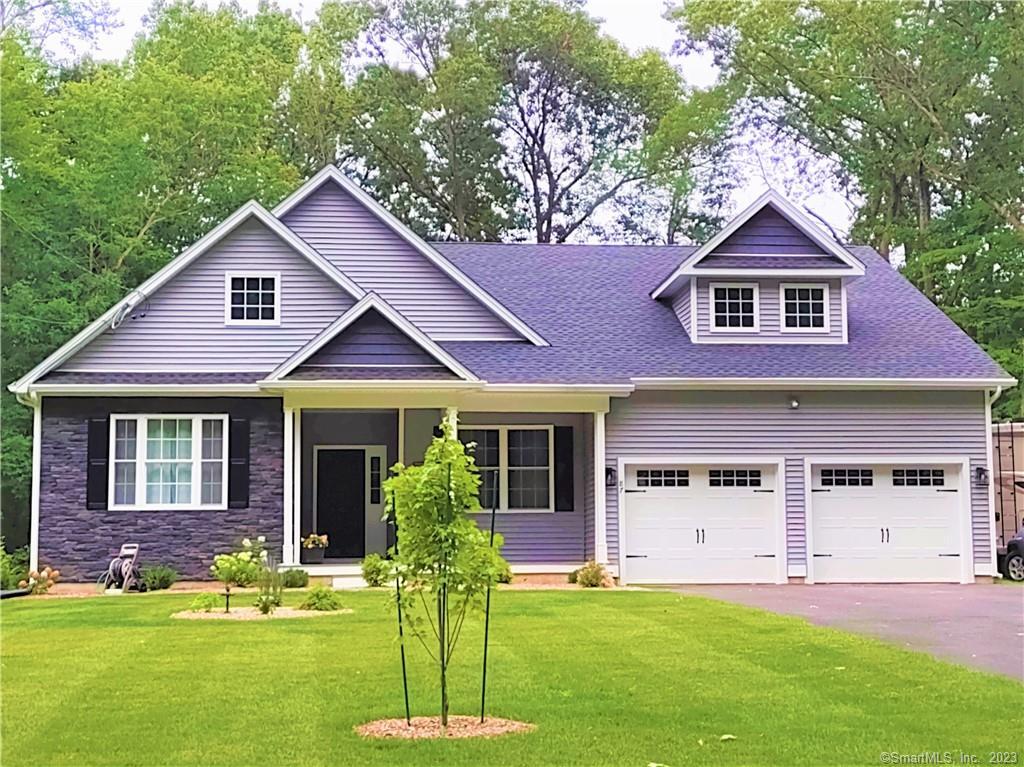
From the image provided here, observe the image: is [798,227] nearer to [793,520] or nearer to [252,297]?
[793,520]

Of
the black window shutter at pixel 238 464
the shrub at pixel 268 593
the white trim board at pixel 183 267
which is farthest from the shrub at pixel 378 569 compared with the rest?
the white trim board at pixel 183 267

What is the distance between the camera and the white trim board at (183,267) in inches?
738

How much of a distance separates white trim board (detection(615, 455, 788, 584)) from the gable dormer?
7.31ft

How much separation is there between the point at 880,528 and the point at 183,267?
37.9ft

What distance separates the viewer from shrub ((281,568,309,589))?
17.5m

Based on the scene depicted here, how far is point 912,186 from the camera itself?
1417 inches

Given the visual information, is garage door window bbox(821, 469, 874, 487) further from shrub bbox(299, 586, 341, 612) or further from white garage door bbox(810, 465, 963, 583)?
shrub bbox(299, 586, 341, 612)

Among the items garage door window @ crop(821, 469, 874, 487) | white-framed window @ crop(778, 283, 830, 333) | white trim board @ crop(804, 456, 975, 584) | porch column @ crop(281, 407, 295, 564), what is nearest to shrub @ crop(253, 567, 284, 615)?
porch column @ crop(281, 407, 295, 564)

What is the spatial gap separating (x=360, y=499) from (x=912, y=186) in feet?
70.8

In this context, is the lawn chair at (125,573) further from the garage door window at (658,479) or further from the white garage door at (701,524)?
the garage door window at (658,479)

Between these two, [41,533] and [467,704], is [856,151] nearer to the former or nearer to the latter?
[41,533]

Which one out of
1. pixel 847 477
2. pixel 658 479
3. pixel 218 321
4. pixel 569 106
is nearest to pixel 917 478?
pixel 847 477

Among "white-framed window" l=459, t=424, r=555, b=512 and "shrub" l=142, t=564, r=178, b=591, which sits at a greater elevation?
"white-framed window" l=459, t=424, r=555, b=512

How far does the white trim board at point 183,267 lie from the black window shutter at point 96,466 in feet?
3.66
